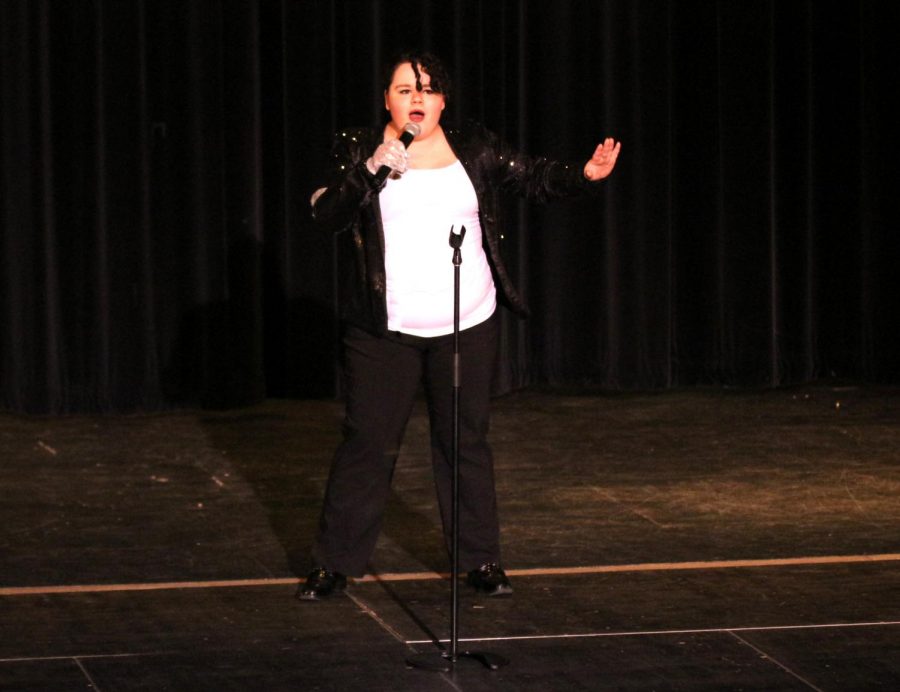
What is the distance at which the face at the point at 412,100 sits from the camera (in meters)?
3.90

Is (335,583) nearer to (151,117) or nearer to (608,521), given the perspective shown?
(608,521)

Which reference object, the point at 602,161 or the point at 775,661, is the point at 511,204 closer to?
the point at 602,161

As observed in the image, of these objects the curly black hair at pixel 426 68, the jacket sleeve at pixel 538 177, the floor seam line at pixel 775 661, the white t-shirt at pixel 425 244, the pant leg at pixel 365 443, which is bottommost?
the floor seam line at pixel 775 661

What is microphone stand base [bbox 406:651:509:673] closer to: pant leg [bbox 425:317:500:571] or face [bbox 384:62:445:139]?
pant leg [bbox 425:317:500:571]

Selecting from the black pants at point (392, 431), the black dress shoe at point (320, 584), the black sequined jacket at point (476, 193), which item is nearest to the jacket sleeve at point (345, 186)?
the black sequined jacket at point (476, 193)

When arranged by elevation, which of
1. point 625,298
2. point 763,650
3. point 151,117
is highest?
point 151,117

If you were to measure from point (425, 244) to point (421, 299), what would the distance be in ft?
0.43

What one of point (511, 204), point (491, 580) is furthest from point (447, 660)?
point (511, 204)

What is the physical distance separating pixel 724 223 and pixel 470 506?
4.57m

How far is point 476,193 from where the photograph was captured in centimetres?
400

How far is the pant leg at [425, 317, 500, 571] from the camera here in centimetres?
405

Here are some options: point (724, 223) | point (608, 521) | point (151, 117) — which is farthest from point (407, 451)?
point (724, 223)

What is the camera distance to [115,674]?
352 centimetres

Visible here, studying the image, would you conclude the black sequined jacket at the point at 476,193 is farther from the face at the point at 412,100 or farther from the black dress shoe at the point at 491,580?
the black dress shoe at the point at 491,580
